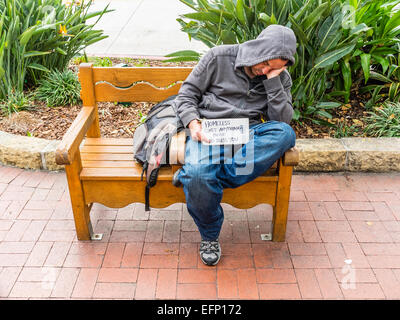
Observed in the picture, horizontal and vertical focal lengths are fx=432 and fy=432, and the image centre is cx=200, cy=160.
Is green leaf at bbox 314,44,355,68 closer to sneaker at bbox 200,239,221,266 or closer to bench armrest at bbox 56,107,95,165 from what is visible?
sneaker at bbox 200,239,221,266

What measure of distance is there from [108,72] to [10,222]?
4.33ft

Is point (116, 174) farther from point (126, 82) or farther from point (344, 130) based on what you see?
point (344, 130)

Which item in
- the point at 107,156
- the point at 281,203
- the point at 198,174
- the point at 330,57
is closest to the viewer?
the point at 198,174

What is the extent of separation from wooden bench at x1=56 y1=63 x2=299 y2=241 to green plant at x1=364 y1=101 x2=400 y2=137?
163cm

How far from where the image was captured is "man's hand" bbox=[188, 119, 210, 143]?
2.68 metres

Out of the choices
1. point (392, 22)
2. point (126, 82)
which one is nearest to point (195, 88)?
point (126, 82)

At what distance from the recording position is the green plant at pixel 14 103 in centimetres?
416

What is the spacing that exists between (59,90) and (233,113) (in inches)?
92.9

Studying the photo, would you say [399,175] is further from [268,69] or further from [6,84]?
[6,84]

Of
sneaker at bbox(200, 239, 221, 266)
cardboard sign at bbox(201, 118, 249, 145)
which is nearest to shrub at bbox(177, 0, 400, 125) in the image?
cardboard sign at bbox(201, 118, 249, 145)

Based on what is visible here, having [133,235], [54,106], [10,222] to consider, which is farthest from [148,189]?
[54,106]

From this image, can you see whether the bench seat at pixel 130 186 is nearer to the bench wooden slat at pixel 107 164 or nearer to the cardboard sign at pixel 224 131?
the bench wooden slat at pixel 107 164

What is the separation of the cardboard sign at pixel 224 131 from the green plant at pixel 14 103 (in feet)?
7.68

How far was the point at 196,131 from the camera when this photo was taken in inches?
106
